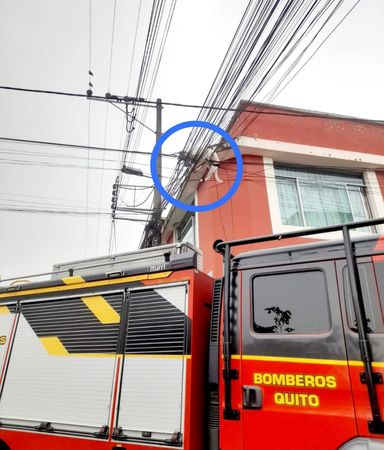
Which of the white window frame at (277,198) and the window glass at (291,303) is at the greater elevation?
the white window frame at (277,198)

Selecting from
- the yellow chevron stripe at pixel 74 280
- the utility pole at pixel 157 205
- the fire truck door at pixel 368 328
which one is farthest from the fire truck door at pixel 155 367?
the utility pole at pixel 157 205

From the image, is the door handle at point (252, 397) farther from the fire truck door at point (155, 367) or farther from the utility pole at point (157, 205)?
the utility pole at point (157, 205)

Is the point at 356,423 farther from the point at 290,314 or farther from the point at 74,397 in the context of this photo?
the point at 74,397

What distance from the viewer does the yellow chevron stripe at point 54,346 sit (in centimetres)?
453

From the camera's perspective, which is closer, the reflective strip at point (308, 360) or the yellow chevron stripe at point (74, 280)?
the reflective strip at point (308, 360)

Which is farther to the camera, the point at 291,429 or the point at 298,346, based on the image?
the point at 298,346

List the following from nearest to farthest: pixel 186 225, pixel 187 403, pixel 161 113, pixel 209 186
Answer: pixel 187 403
pixel 209 186
pixel 161 113
pixel 186 225

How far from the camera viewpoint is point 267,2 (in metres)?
5.34

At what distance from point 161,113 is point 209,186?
3.66 meters

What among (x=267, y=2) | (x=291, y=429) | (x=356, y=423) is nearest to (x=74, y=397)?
(x=291, y=429)

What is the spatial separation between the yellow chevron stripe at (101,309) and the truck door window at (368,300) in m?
2.61

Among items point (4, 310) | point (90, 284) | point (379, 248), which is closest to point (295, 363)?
point (379, 248)

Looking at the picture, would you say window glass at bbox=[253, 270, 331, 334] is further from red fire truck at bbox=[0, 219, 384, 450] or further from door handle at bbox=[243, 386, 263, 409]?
door handle at bbox=[243, 386, 263, 409]

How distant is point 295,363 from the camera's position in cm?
305
